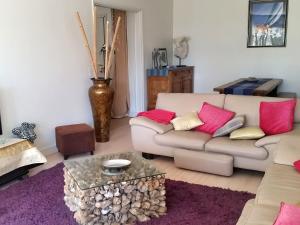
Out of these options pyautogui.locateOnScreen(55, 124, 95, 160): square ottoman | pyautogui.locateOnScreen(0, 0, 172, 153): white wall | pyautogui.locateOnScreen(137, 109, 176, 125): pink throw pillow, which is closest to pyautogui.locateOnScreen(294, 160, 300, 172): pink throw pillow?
pyautogui.locateOnScreen(137, 109, 176, 125): pink throw pillow

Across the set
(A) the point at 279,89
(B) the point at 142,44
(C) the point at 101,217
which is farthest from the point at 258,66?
(C) the point at 101,217

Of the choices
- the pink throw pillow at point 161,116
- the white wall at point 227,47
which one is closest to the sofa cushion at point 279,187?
the pink throw pillow at point 161,116

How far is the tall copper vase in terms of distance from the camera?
4523 mm

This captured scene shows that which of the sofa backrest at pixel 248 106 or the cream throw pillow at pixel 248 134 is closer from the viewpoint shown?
the cream throw pillow at pixel 248 134

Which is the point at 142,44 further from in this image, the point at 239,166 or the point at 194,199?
the point at 194,199

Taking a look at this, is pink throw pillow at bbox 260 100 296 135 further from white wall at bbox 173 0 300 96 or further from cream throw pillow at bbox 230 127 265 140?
white wall at bbox 173 0 300 96

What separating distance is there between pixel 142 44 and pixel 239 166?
3.44 metres

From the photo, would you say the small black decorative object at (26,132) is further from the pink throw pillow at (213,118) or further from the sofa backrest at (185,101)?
the pink throw pillow at (213,118)

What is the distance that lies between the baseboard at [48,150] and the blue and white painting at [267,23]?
423 centimetres

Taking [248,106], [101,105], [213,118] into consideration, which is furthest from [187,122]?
[101,105]

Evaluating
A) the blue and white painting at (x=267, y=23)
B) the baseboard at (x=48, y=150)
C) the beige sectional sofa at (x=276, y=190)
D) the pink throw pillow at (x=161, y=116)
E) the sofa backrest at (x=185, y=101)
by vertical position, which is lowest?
the baseboard at (x=48, y=150)

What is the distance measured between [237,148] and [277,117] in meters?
0.57

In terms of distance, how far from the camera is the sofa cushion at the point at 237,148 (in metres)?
3.15

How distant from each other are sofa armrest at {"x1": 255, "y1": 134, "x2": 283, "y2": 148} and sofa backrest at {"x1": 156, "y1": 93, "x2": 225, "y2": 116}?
84 cm
